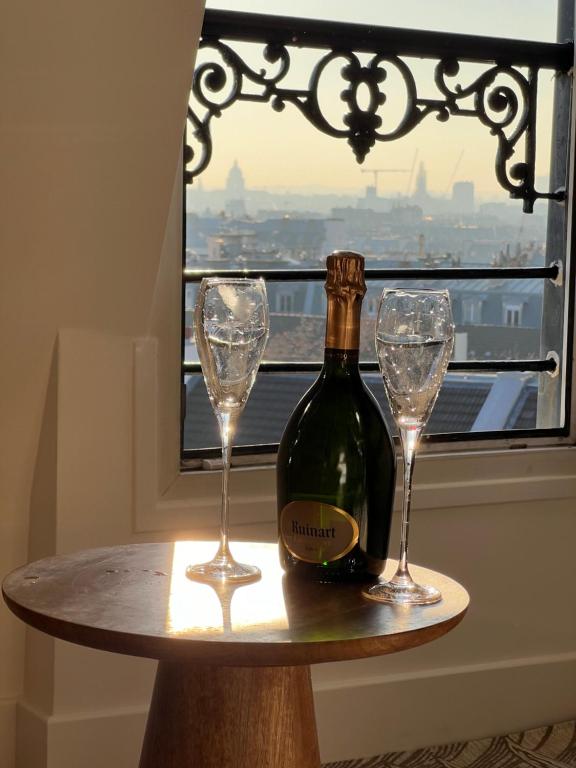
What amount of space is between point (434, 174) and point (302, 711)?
1258 millimetres

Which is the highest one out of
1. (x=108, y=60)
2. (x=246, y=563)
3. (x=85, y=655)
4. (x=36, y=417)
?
(x=108, y=60)

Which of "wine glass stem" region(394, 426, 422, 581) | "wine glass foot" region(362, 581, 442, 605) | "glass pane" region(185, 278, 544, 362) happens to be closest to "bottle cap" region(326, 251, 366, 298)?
"wine glass stem" region(394, 426, 422, 581)

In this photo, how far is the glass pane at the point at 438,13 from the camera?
80.0 inches

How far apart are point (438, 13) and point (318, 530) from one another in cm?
129

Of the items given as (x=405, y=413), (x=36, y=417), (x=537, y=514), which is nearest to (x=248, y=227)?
(x=36, y=417)

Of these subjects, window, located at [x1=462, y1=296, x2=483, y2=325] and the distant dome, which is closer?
the distant dome

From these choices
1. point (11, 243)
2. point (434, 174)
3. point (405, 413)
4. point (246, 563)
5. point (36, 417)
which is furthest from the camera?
point (434, 174)

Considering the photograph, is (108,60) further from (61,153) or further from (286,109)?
(286,109)

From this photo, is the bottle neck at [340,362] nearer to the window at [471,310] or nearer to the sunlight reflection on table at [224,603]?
the sunlight reflection on table at [224,603]

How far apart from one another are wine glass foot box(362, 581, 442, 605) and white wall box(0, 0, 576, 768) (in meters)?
0.75

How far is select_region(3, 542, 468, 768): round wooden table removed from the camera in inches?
41.2

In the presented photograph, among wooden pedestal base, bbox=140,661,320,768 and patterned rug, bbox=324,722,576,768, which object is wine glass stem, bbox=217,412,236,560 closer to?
wooden pedestal base, bbox=140,661,320,768

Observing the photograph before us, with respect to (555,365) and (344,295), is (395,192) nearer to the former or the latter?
(555,365)

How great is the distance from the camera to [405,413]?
120 centimetres
